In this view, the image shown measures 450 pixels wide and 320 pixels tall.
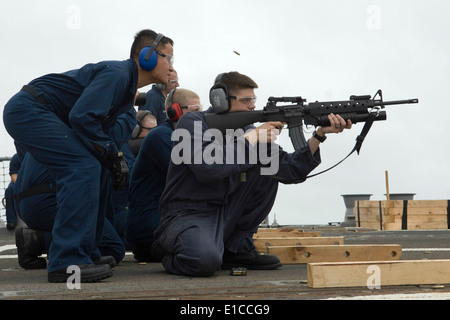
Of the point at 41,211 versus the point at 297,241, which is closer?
the point at 41,211

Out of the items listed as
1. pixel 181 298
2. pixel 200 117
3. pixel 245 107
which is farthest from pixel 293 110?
pixel 181 298

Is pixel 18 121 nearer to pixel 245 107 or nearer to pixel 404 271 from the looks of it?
pixel 245 107

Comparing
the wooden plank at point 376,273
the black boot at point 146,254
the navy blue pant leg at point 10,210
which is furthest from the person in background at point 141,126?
the navy blue pant leg at point 10,210

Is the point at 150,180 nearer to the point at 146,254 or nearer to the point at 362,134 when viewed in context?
the point at 146,254

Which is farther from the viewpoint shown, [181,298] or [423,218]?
[423,218]

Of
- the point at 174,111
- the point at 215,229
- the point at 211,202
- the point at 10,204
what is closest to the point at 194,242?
the point at 215,229

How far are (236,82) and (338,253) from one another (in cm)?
145

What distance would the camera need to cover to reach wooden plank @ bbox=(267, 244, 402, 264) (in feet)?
14.5

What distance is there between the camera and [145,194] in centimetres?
494

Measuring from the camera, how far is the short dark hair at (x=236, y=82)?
13.7ft

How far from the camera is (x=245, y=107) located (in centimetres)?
424

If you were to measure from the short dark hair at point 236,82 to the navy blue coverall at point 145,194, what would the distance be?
732 mm

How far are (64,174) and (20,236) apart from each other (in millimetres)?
1198

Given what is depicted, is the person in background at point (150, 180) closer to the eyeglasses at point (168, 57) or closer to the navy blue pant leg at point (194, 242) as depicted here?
the eyeglasses at point (168, 57)
